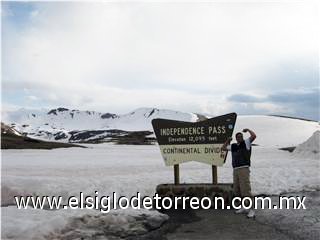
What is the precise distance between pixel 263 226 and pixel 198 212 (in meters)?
2.33

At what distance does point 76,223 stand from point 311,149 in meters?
23.7

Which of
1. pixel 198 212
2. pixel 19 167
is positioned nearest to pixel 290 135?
pixel 19 167

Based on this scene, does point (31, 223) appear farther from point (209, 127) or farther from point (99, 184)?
point (209, 127)

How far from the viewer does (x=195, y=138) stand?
13.9 metres

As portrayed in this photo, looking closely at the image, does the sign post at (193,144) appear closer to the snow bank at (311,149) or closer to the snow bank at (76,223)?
the snow bank at (76,223)

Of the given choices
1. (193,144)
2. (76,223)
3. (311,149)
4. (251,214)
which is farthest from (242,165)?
(311,149)

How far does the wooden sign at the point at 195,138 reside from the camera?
13.5 meters

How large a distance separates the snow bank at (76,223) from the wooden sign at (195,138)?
3628mm

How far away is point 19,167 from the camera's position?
20266 mm

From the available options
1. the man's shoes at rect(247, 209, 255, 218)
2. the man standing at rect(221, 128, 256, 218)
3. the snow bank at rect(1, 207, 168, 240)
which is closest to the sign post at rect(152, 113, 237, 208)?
the man standing at rect(221, 128, 256, 218)

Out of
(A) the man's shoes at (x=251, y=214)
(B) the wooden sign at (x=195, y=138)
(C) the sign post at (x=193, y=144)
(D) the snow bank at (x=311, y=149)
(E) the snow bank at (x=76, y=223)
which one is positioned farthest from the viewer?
(D) the snow bank at (x=311, y=149)

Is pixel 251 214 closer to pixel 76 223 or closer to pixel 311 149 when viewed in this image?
pixel 76 223

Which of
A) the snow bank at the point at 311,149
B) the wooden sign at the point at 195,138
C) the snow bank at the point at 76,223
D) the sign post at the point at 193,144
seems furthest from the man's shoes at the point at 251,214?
the snow bank at the point at 311,149

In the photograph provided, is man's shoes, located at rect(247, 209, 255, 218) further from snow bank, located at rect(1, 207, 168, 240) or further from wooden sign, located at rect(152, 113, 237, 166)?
wooden sign, located at rect(152, 113, 237, 166)
